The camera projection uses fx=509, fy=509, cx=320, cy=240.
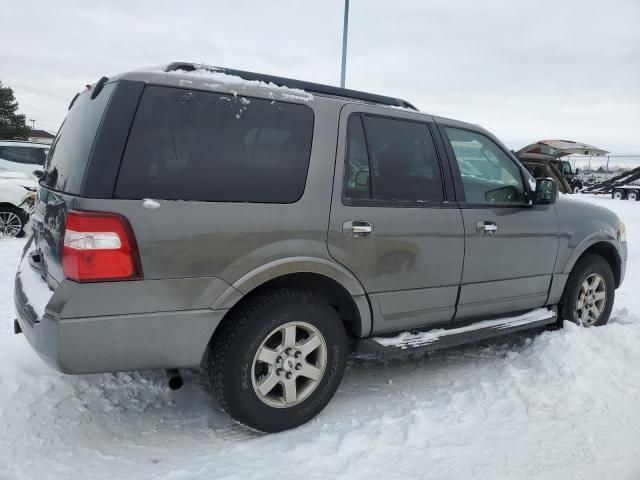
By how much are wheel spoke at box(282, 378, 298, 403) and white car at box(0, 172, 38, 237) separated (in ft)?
24.4

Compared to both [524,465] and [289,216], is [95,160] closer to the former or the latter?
[289,216]

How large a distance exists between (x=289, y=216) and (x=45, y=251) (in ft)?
4.33

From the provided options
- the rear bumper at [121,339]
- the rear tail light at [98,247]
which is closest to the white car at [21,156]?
the rear bumper at [121,339]

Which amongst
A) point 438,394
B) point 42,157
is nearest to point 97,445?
point 438,394

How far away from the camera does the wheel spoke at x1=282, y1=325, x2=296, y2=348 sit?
2777 millimetres

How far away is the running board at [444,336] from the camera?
124 inches

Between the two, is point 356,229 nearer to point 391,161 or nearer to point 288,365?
point 391,161

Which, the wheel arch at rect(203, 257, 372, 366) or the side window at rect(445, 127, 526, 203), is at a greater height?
the side window at rect(445, 127, 526, 203)

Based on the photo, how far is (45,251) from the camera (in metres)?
2.72

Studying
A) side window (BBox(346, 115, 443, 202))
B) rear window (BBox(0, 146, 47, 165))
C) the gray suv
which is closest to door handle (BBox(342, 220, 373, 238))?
the gray suv

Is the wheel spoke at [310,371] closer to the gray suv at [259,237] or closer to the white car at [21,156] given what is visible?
the gray suv at [259,237]

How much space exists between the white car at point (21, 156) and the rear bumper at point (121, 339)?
387 inches

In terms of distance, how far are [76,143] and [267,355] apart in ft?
4.88

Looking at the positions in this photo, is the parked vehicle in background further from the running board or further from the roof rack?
the roof rack
